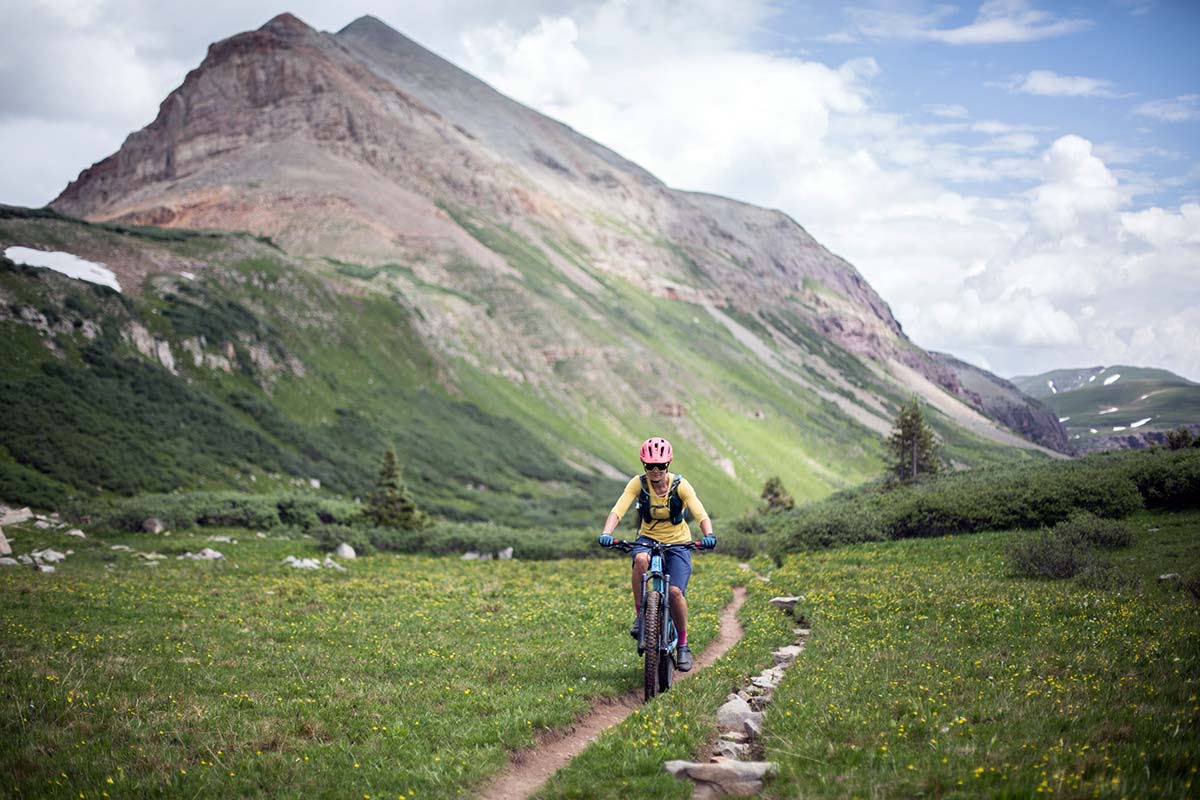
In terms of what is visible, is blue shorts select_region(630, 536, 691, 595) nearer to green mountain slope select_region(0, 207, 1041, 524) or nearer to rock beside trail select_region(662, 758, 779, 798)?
rock beside trail select_region(662, 758, 779, 798)

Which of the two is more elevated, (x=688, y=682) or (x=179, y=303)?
(x=179, y=303)

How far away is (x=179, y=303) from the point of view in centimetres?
8800

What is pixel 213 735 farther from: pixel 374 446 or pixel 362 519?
pixel 374 446

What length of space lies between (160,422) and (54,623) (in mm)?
55376

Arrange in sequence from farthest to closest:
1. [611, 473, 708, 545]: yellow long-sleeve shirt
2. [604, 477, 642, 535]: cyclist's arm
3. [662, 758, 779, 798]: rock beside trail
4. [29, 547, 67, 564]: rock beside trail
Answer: [29, 547, 67, 564]: rock beside trail
[611, 473, 708, 545]: yellow long-sleeve shirt
[604, 477, 642, 535]: cyclist's arm
[662, 758, 779, 798]: rock beside trail

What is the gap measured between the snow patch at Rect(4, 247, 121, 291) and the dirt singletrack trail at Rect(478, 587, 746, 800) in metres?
84.9

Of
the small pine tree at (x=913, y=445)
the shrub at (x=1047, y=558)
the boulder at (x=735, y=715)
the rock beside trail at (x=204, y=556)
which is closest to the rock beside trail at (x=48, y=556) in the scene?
the rock beside trail at (x=204, y=556)

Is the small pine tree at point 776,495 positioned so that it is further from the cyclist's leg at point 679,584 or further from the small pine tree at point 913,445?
the cyclist's leg at point 679,584

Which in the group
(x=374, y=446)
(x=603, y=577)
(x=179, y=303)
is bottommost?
(x=603, y=577)

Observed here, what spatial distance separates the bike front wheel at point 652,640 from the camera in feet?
39.4

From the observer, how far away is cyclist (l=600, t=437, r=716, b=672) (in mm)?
12609

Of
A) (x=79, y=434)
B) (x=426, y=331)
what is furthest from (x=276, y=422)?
(x=426, y=331)

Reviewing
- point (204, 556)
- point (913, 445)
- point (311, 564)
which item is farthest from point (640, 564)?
point (913, 445)

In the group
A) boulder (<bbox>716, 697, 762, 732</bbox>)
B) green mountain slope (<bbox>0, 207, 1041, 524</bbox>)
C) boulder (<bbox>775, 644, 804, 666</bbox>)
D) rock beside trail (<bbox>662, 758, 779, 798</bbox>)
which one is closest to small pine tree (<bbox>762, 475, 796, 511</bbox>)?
green mountain slope (<bbox>0, 207, 1041, 524</bbox>)
